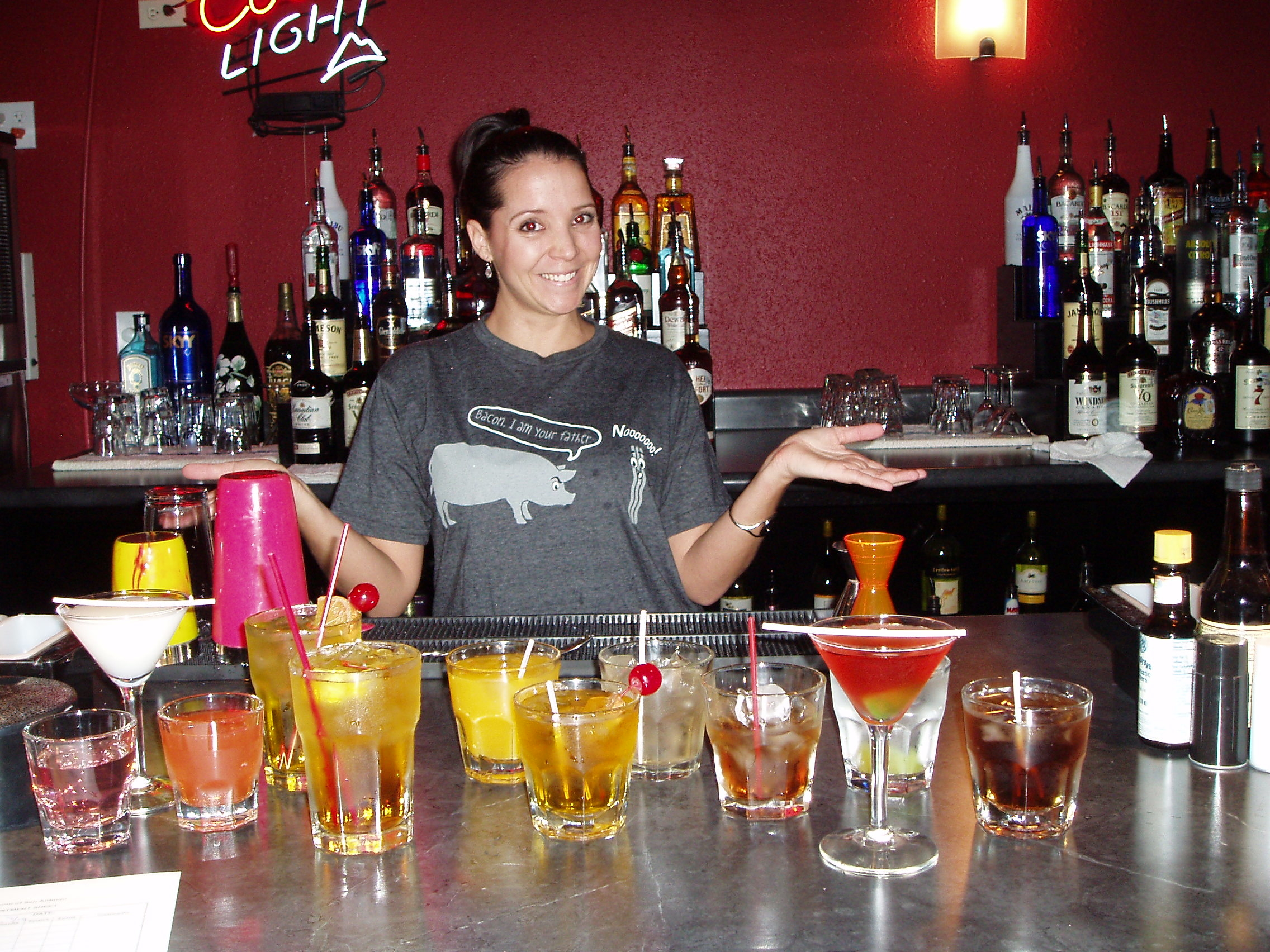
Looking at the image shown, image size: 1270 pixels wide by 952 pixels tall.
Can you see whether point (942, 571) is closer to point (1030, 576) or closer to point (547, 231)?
point (1030, 576)

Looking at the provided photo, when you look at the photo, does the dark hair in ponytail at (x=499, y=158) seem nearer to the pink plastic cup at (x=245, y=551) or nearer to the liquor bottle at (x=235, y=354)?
the pink plastic cup at (x=245, y=551)

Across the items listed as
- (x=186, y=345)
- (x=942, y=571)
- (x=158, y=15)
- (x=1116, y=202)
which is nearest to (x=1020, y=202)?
(x=1116, y=202)

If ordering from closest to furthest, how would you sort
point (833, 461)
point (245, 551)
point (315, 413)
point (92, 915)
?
point (92, 915)
point (245, 551)
point (833, 461)
point (315, 413)

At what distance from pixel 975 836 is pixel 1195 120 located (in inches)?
119

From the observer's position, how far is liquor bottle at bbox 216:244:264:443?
321 cm

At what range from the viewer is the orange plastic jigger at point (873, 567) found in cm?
Answer: 118

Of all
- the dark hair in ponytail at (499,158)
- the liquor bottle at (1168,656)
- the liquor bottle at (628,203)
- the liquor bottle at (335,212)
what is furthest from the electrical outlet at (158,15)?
the liquor bottle at (1168,656)

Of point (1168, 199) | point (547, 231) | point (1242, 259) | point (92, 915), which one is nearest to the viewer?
point (92, 915)

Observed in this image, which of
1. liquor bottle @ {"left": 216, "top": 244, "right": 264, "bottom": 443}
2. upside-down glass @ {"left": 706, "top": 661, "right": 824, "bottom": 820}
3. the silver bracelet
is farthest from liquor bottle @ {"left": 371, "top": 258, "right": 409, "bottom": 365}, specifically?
upside-down glass @ {"left": 706, "top": 661, "right": 824, "bottom": 820}

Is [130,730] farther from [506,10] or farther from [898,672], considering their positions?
[506,10]

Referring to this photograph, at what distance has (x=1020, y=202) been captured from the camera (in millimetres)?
3283

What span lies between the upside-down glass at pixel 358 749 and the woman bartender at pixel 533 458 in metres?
0.82

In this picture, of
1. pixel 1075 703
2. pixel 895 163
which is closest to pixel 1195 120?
pixel 895 163

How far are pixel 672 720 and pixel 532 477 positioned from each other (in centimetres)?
81
